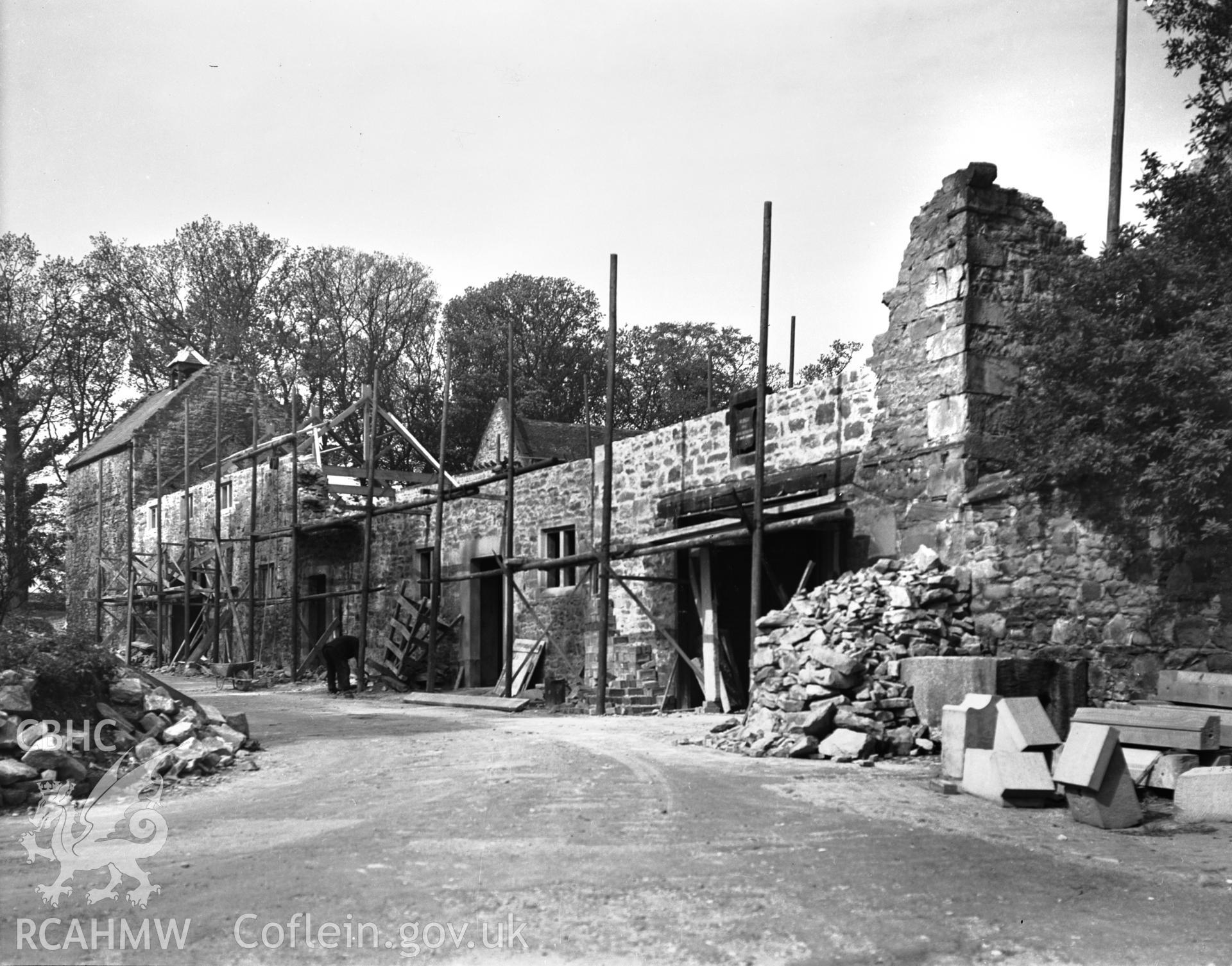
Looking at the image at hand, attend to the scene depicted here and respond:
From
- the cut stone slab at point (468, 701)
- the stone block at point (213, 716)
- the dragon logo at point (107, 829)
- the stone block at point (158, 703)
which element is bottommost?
the cut stone slab at point (468, 701)

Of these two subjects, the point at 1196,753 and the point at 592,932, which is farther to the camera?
the point at 1196,753

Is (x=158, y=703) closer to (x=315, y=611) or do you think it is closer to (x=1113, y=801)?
(x=1113, y=801)

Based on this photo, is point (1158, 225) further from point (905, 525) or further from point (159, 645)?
point (159, 645)

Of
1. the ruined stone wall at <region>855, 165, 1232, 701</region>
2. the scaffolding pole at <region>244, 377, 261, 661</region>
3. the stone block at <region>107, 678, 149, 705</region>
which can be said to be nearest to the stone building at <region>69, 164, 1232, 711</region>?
the ruined stone wall at <region>855, 165, 1232, 701</region>

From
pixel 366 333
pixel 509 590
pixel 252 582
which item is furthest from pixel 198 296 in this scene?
pixel 509 590

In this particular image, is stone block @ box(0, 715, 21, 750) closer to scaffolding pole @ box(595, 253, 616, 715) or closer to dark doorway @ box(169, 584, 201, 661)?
scaffolding pole @ box(595, 253, 616, 715)

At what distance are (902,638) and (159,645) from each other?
23399mm

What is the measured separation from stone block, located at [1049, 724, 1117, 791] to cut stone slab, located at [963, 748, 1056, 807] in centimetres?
13

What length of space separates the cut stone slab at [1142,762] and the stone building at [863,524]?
4.83ft

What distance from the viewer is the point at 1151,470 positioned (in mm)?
8961

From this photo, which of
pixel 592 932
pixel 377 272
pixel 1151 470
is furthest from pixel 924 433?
pixel 377 272

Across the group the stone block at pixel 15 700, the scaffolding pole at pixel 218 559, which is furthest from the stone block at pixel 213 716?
the scaffolding pole at pixel 218 559

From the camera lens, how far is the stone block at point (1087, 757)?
22.9 feet

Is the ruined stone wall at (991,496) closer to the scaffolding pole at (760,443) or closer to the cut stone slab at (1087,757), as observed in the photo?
the scaffolding pole at (760,443)
